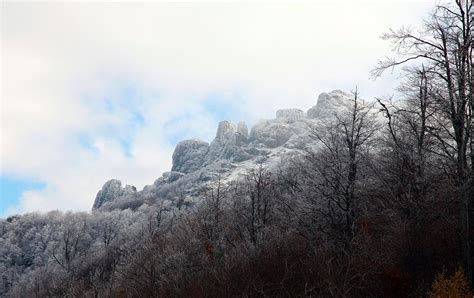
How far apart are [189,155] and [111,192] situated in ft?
130

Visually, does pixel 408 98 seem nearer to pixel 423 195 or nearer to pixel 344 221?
pixel 423 195

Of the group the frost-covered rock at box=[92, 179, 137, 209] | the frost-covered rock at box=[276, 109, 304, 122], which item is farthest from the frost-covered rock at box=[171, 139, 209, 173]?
the frost-covered rock at box=[276, 109, 304, 122]

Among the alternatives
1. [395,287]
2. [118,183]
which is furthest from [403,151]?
[118,183]

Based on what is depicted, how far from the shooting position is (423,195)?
54.5ft

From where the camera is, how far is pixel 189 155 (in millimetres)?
180875

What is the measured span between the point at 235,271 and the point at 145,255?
15.2 m

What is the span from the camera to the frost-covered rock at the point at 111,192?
16862cm

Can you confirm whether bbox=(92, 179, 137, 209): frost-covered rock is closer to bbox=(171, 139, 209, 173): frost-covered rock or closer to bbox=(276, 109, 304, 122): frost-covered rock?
bbox=(171, 139, 209, 173): frost-covered rock

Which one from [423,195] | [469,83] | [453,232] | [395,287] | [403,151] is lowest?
[395,287]

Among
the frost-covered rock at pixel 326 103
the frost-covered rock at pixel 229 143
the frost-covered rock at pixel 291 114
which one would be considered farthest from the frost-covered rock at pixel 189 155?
the frost-covered rock at pixel 326 103

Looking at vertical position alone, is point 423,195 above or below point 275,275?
above

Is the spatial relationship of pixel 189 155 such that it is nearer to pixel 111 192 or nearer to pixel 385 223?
pixel 111 192

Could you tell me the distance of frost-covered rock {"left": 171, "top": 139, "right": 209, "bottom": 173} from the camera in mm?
173562

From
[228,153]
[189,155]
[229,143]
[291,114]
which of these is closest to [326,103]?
[291,114]
